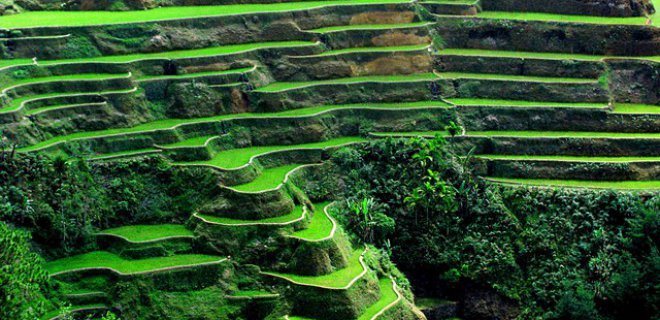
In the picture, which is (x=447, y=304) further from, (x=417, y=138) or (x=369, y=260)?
(x=417, y=138)

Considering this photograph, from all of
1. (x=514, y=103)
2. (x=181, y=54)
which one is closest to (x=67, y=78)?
(x=181, y=54)

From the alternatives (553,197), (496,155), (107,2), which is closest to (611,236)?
(553,197)

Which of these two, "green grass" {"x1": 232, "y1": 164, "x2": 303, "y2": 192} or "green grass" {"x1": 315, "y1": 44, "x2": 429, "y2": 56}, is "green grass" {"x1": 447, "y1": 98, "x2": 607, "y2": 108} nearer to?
"green grass" {"x1": 315, "y1": 44, "x2": 429, "y2": 56}

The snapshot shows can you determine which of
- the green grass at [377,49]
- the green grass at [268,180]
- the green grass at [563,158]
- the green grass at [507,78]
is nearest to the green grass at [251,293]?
the green grass at [268,180]

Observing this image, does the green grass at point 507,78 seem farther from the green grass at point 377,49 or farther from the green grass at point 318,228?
the green grass at point 318,228

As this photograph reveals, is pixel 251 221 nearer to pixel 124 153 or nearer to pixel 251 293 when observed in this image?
pixel 251 293
